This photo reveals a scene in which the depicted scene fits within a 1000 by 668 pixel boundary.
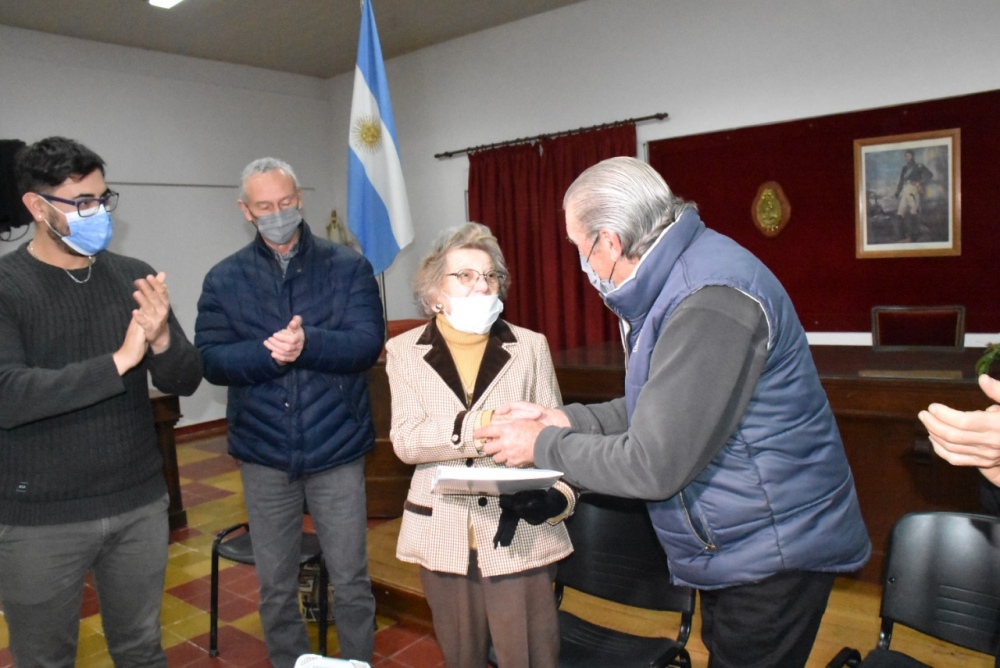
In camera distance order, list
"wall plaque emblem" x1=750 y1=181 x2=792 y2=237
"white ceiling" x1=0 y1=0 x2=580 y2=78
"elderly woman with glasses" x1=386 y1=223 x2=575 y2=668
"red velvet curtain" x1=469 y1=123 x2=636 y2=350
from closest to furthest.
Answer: "elderly woman with glasses" x1=386 y1=223 x2=575 y2=668
"wall plaque emblem" x1=750 y1=181 x2=792 y2=237
"white ceiling" x1=0 y1=0 x2=580 y2=78
"red velvet curtain" x1=469 y1=123 x2=636 y2=350

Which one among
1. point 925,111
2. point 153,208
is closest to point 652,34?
point 925,111

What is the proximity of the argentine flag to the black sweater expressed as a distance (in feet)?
8.95

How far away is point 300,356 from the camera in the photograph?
2.27 m

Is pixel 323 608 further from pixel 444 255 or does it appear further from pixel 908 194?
pixel 908 194

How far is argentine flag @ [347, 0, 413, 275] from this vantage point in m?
4.58

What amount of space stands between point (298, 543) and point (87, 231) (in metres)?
1.14

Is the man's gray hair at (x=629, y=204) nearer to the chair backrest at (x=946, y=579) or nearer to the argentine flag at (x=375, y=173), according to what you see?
the chair backrest at (x=946, y=579)

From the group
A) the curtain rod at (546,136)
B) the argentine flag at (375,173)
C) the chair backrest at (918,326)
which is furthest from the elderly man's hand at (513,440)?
the curtain rod at (546,136)

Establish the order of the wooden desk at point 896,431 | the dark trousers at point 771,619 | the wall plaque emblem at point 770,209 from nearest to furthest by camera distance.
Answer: the dark trousers at point 771,619
the wooden desk at point 896,431
the wall plaque emblem at point 770,209

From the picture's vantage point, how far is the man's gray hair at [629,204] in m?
1.38

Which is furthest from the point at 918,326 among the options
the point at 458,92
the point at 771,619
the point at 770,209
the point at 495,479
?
the point at 458,92

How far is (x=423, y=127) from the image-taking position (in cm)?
739

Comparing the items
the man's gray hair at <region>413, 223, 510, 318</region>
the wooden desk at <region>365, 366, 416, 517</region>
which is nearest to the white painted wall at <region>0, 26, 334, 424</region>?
the wooden desk at <region>365, 366, 416, 517</region>

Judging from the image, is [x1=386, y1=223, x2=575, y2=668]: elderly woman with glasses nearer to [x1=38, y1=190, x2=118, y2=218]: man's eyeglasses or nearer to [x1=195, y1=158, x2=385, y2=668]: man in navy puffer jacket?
[x1=195, y1=158, x2=385, y2=668]: man in navy puffer jacket
